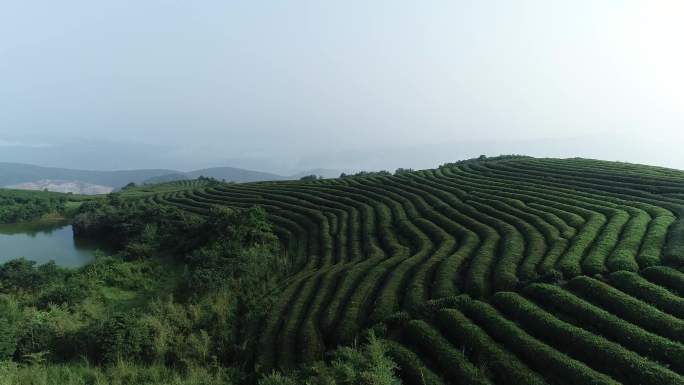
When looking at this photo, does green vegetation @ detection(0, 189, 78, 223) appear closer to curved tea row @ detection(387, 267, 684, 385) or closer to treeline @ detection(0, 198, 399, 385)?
treeline @ detection(0, 198, 399, 385)

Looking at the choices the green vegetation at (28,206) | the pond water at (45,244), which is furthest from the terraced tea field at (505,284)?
the green vegetation at (28,206)

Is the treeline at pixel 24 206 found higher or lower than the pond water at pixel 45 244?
higher

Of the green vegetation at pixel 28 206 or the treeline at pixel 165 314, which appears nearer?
the treeline at pixel 165 314

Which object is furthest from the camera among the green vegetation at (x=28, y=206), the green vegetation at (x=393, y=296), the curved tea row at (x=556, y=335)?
the green vegetation at (x=28, y=206)

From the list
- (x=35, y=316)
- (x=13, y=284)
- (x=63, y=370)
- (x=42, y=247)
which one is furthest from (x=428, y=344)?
(x=42, y=247)

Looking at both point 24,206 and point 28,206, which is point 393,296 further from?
point 28,206

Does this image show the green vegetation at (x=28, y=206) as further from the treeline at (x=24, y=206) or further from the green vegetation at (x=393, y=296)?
the green vegetation at (x=393, y=296)

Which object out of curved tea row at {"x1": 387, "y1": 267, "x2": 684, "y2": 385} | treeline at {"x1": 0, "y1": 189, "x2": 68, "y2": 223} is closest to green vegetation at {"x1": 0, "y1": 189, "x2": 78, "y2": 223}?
treeline at {"x1": 0, "y1": 189, "x2": 68, "y2": 223}
